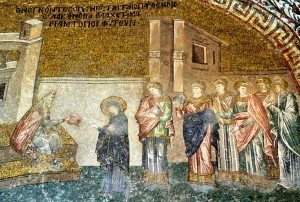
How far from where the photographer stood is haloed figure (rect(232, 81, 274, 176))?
772cm

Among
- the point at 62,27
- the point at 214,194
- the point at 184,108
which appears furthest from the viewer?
the point at 62,27

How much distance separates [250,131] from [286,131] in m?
0.48

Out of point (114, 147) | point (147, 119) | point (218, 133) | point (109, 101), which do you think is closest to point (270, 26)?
point (218, 133)

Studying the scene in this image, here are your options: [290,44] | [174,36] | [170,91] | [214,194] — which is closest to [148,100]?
[170,91]

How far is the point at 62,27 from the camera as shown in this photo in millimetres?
8758

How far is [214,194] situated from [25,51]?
3.43 meters

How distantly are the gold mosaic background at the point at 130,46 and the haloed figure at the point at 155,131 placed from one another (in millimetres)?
419

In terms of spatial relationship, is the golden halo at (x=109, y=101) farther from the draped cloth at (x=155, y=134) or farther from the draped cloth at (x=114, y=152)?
the draped cloth at (x=155, y=134)

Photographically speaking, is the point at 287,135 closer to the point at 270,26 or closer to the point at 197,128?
the point at 197,128

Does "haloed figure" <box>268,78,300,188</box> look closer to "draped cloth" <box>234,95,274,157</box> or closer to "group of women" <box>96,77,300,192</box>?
"group of women" <box>96,77,300,192</box>

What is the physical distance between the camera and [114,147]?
7.94 metres

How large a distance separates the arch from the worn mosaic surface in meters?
0.01

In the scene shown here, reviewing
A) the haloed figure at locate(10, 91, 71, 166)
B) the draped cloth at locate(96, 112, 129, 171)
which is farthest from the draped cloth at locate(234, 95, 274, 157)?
the haloed figure at locate(10, 91, 71, 166)

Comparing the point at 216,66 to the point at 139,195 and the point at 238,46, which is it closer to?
the point at 238,46
